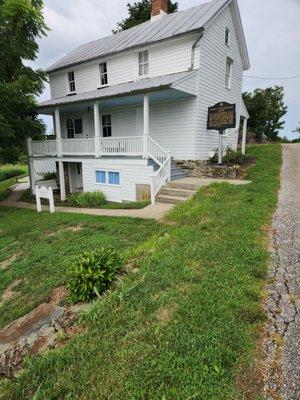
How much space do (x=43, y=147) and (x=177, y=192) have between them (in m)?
8.88

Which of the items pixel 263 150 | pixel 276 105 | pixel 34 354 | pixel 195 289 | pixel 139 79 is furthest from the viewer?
pixel 276 105

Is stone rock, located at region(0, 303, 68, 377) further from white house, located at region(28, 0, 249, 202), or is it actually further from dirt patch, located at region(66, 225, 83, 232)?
white house, located at region(28, 0, 249, 202)

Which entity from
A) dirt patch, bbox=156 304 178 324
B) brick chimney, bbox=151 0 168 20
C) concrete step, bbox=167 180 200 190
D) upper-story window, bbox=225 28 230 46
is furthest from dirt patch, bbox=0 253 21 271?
brick chimney, bbox=151 0 168 20

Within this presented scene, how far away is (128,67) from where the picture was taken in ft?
48.9

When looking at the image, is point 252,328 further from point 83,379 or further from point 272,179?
point 272,179

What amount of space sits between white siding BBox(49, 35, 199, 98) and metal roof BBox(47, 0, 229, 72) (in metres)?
0.33

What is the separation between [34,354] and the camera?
3178 millimetres

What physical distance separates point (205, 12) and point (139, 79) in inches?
177

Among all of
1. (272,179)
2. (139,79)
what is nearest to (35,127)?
(139,79)

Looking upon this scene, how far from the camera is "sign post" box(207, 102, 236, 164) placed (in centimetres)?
1212

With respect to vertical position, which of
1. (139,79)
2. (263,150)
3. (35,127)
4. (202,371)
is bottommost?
(202,371)

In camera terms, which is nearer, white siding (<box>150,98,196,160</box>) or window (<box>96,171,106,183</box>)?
white siding (<box>150,98,196,160</box>)

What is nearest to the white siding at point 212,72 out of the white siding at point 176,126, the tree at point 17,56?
the white siding at point 176,126

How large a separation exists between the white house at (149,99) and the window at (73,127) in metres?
0.17
